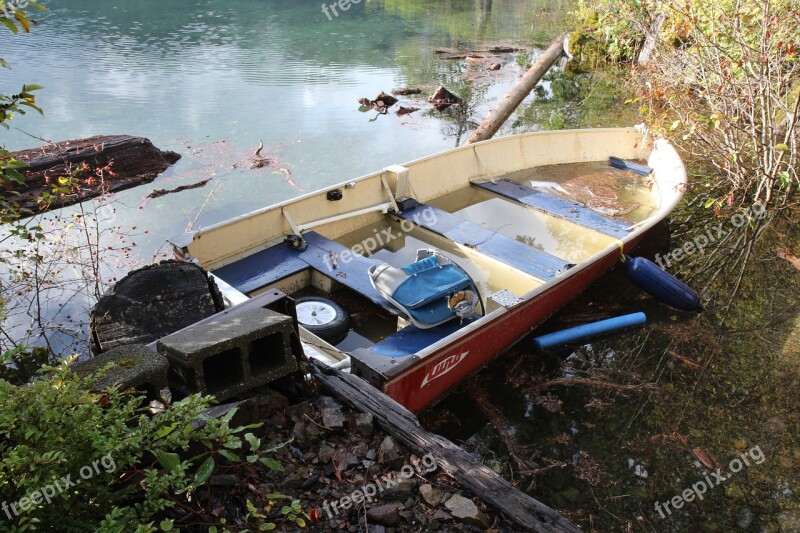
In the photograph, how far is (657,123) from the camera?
33.0 ft

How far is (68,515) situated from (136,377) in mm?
743

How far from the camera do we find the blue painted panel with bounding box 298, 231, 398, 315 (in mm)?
6408

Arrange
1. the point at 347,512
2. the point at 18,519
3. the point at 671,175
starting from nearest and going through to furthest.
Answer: the point at 18,519 → the point at 347,512 → the point at 671,175

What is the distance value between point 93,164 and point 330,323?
18.6 feet

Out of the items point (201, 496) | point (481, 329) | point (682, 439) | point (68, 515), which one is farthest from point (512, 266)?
point (68, 515)

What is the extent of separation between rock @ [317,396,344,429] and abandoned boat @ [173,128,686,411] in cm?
84

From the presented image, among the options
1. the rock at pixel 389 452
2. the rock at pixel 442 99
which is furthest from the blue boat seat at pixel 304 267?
the rock at pixel 442 99

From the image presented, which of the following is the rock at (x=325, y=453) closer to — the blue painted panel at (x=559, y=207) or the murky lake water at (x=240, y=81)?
the murky lake water at (x=240, y=81)

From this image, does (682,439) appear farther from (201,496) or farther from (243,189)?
(243,189)

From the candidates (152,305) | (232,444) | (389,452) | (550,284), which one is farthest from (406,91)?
(232,444)

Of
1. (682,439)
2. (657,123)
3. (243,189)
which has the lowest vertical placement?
(682,439)

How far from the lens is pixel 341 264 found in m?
6.90

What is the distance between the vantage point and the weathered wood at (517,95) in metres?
12.8

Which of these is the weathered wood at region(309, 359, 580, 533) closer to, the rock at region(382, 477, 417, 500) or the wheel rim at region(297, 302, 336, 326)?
the rock at region(382, 477, 417, 500)
